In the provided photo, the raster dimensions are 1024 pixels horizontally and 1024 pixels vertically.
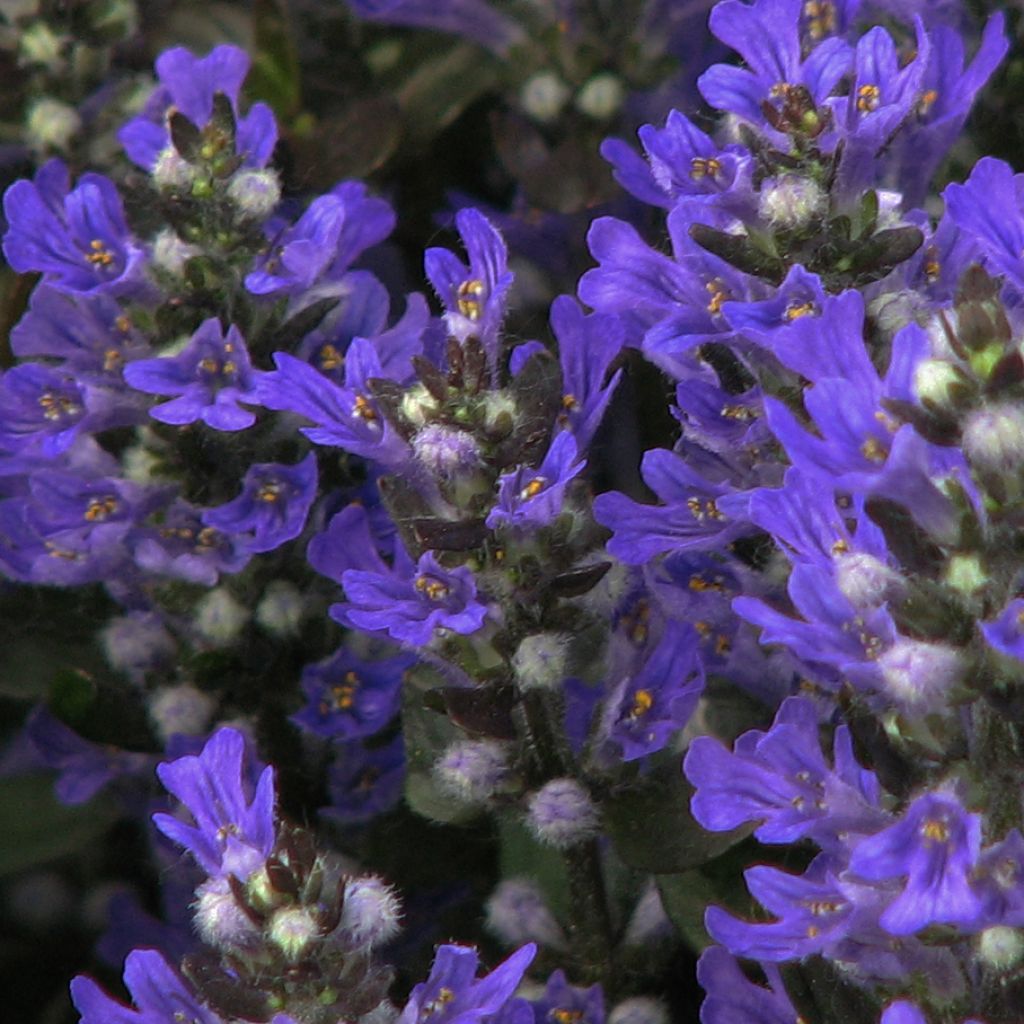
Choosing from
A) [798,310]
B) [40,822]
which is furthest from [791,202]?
[40,822]

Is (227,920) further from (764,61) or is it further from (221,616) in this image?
(764,61)

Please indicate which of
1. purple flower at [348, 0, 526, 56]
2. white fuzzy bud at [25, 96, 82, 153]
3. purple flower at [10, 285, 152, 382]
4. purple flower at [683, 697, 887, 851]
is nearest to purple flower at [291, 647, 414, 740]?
purple flower at [10, 285, 152, 382]

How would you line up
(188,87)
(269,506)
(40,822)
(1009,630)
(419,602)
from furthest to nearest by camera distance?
(40,822) → (188,87) → (269,506) → (419,602) → (1009,630)

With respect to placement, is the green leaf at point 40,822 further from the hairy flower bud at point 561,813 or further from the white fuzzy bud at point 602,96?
the white fuzzy bud at point 602,96

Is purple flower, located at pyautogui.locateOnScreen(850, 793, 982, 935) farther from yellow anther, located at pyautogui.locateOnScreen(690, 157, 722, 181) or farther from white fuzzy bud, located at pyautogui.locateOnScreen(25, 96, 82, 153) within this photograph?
white fuzzy bud, located at pyautogui.locateOnScreen(25, 96, 82, 153)

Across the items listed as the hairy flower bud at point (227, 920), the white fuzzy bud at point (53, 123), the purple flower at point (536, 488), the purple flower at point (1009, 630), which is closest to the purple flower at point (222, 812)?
the hairy flower bud at point (227, 920)

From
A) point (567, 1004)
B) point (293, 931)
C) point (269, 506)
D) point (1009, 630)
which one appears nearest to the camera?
point (1009, 630)
